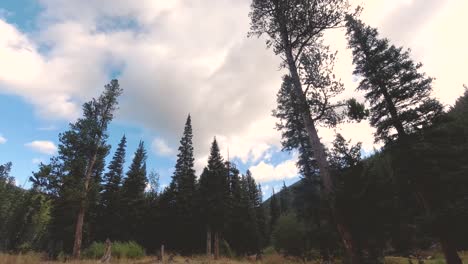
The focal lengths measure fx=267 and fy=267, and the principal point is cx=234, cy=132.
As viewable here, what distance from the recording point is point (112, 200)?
42.5 meters

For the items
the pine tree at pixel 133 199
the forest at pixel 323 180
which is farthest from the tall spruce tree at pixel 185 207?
the pine tree at pixel 133 199

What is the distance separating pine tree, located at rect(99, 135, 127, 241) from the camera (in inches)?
1577

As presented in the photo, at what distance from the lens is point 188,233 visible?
126 ft

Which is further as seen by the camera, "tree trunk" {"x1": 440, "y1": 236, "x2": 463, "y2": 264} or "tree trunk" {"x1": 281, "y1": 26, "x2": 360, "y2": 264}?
"tree trunk" {"x1": 440, "y1": 236, "x2": 463, "y2": 264}

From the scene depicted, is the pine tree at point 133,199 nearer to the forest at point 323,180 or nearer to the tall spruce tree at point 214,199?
the forest at point 323,180

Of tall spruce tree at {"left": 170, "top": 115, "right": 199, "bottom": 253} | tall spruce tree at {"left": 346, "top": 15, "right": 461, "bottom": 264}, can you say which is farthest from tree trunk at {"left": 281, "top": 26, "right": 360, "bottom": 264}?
tall spruce tree at {"left": 170, "top": 115, "right": 199, "bottom": 253}

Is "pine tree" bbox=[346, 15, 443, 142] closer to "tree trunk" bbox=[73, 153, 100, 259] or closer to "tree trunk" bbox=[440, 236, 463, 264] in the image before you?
"tree trunk" bbox=[440, 236, 463, 264]

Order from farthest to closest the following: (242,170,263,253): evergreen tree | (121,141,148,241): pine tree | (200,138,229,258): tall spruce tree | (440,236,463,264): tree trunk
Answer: (242,170,263,253): evergreen tree < (121,141,148,241): pine tree < (200,138,229,258): tall spruce tree < (440,236,463,264): tree trunk

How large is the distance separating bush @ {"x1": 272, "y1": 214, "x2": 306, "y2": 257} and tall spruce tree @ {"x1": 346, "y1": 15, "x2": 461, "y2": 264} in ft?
34.2

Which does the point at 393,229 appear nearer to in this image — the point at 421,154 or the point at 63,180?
the point at 421,154

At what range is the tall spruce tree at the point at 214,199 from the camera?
35000 mm

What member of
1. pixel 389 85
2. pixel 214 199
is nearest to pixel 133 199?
pixel 214 199

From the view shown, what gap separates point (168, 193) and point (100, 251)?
25.2 m

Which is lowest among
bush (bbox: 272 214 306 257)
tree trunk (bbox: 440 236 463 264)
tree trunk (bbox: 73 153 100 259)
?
tree trunk (bbox: 440 236 463 264)
